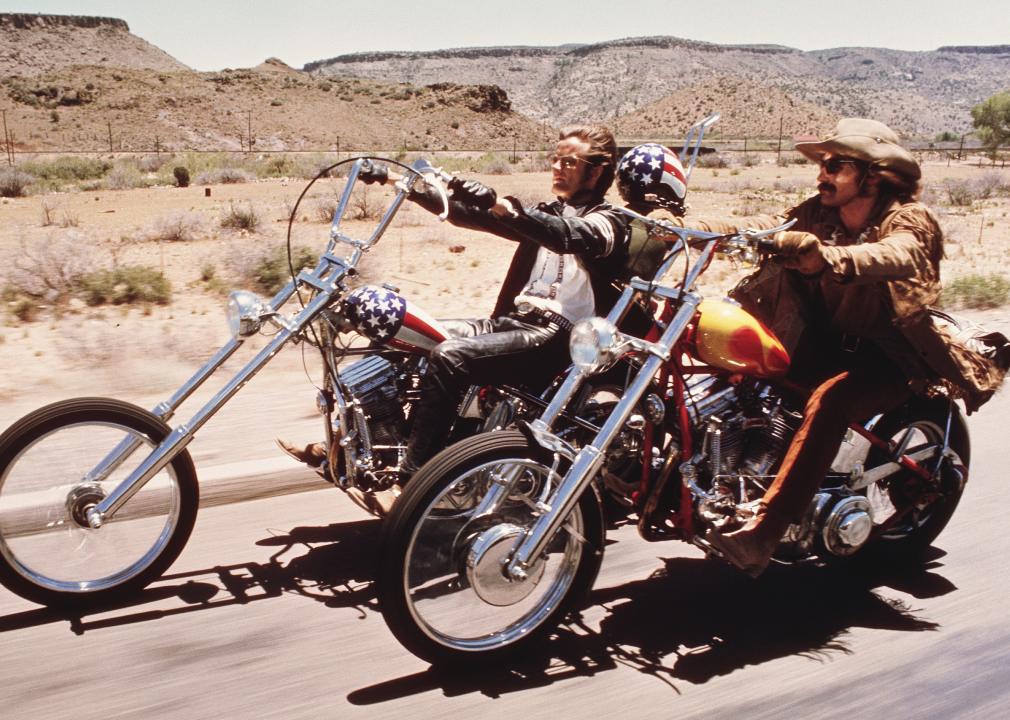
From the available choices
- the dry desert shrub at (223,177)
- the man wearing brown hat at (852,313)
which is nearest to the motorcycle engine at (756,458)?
the man wearing brown hat at (852,313)

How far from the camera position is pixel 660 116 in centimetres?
11150

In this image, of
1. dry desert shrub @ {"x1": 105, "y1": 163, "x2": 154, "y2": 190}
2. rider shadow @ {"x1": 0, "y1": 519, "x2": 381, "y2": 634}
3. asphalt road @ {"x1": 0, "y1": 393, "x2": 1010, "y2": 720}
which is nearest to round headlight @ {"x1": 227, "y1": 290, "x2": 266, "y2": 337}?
rider shadow @ {"x1": 0, "y1": 519, "x2": 381, "y2": 634}

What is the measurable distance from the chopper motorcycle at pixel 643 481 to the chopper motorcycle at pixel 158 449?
19.5 inches

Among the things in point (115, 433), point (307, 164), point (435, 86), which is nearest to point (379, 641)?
point (115, 433)

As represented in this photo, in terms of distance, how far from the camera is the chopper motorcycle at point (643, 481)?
3.04m

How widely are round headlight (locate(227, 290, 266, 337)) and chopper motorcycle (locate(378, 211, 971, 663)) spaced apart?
962 mm

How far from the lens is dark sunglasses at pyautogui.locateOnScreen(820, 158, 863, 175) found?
3685 millimetres

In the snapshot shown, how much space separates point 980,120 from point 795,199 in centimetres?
4374

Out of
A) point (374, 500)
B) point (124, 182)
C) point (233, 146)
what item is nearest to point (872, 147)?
point (374, 500)

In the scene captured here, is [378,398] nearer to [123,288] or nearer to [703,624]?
[703,624]

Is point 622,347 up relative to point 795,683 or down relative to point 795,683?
up

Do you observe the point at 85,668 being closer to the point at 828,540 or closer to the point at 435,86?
the point at 828,540

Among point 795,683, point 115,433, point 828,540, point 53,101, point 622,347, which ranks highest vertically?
point 53,101

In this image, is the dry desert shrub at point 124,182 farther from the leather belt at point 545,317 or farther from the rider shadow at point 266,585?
the leather belt at point 545,317
